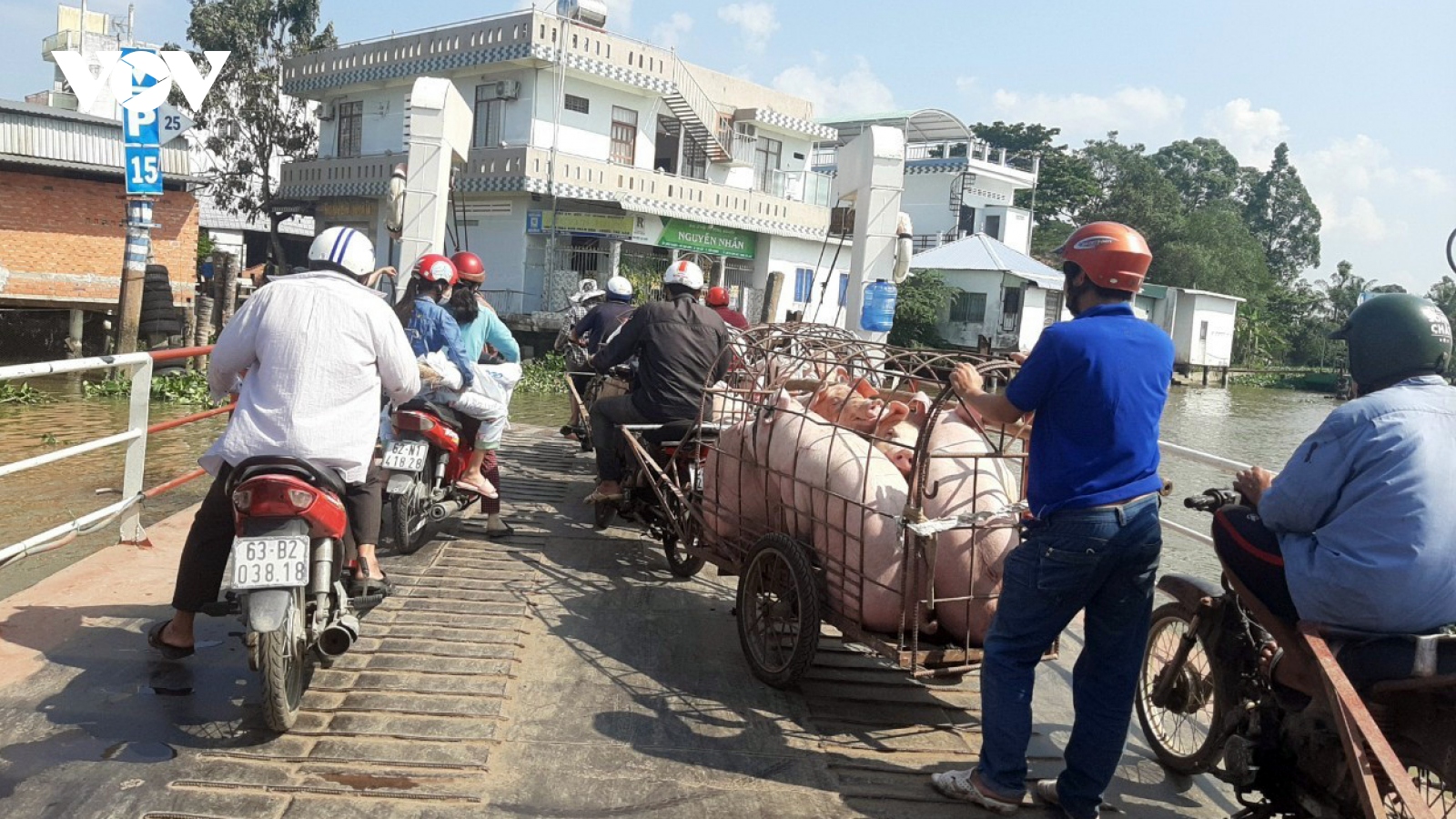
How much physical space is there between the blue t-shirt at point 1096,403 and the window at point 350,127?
31.4 m

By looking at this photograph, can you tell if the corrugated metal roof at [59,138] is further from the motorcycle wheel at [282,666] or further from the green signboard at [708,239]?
the motorcycle wheel at [282,666]

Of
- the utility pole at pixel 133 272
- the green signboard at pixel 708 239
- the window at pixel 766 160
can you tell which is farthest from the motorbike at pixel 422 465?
the window at pixel 766 160

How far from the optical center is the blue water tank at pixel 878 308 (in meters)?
11.2

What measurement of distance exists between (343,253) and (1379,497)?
349 cm

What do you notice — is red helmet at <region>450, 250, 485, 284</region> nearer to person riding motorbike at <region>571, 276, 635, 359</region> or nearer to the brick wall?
person riding motorbike at <region>571, 276, 635, 359</region>

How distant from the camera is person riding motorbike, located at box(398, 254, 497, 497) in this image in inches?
244

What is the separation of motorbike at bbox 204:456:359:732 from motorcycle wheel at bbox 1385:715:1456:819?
3.26m

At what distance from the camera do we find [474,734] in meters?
3.72

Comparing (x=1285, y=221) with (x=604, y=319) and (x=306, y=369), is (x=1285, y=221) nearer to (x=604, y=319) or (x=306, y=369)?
(x=604, y=319)

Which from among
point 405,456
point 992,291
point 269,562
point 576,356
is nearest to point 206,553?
point 269,562

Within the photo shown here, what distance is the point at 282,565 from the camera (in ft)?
11.5

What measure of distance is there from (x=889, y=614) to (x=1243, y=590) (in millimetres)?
1261

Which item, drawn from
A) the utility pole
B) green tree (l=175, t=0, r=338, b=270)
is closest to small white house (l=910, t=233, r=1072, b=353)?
green tree (l=175, t=0, r=338, b=270)

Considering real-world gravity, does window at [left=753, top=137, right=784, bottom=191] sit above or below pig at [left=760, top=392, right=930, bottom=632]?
above
